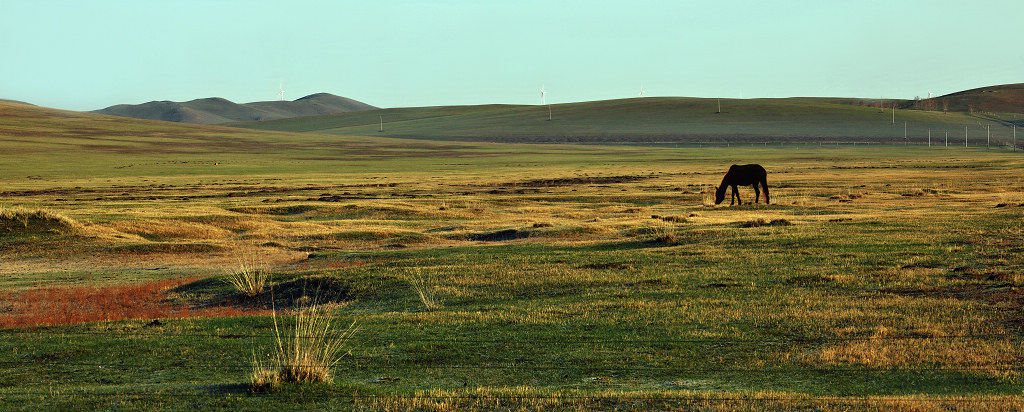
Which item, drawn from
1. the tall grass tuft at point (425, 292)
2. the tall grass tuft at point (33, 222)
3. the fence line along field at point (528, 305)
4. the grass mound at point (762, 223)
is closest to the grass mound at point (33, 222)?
the tall grass tuft at point (33, 222)

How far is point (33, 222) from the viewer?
118 ft

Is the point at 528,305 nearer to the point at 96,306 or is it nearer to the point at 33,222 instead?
the point at 96,306

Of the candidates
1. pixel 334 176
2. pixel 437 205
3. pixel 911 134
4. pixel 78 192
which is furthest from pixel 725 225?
pixel 911 134

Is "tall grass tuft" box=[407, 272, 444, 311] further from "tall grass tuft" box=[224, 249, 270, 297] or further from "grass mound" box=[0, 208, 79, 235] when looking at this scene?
"grass mound" box=[0, 208, 79, 235]

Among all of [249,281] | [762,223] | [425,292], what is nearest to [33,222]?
[249,281]

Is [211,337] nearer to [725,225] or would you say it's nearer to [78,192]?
[725,225]

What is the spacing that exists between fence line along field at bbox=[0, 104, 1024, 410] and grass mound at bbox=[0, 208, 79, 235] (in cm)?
12

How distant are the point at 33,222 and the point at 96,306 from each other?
1587 centimetres

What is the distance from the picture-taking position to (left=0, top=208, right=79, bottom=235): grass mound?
35.3 meters

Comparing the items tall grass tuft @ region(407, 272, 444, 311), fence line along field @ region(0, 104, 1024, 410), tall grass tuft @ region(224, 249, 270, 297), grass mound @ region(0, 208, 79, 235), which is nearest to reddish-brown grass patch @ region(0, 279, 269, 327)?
fence line along field @ region(0, 104, 1024, 410)

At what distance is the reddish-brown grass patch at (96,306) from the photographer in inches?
816

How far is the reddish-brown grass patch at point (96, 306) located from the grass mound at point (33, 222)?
11530 millimetres

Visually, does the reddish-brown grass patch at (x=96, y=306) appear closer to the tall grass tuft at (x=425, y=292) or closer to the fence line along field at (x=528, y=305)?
the fence line along field at (x=528, y=305)

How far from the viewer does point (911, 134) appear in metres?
189
